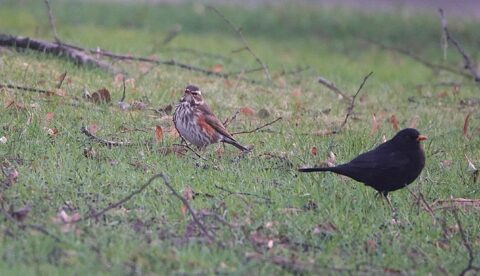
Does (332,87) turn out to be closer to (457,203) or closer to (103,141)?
(103,141)

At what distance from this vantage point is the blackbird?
25.9 ft

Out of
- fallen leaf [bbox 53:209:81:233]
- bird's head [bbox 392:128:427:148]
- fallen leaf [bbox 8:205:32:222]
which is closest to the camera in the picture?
fallen leaf [bbox 53:209:81:233]

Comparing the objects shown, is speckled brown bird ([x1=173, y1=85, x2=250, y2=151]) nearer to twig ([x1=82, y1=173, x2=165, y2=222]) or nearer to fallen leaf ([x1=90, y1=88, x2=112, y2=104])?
fallen leaf ([x1=90, y1=88, x2=112, y2=104])

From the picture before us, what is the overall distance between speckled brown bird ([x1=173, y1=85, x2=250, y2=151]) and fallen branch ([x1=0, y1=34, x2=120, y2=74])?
7.79 feet

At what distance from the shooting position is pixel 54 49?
12.0 metres

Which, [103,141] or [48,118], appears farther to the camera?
[48,118]

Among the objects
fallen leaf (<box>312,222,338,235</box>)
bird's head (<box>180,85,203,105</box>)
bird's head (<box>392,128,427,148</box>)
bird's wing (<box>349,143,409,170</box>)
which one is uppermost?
bird's head (<box>392,128,427,148</box>)

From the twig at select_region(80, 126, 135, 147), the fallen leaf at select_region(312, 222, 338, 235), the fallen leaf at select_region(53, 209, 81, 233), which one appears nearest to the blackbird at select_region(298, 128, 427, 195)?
the fallen leaf at select_region(312, 222, 338, 235)

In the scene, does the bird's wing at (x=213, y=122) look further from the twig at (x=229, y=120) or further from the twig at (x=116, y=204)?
the twig at (x=116, y=204)

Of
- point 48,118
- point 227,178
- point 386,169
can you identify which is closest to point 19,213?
point 227,178

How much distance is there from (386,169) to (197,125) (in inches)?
89.6

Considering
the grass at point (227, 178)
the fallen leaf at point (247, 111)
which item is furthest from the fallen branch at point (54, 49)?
the fallen leaf at point (247, 111)

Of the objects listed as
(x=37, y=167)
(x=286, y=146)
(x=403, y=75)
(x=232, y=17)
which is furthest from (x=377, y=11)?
(x=37, y=167)

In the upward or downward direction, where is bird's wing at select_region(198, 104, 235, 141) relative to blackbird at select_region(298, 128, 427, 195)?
downward
